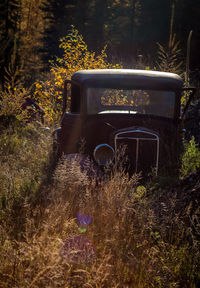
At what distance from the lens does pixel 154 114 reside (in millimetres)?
5469

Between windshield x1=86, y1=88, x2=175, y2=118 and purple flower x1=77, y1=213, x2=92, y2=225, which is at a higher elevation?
windshield x1=86, y1=88, x2=175, y2=118

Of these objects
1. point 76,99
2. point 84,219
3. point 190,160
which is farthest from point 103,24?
point 84,219

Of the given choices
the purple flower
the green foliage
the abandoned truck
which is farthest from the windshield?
the purple flower

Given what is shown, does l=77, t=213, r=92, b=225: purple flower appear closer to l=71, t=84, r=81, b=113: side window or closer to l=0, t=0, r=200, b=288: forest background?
l=0, t=0, r=200, b=288: forest background

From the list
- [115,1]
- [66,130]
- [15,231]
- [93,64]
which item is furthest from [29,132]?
[115,1]

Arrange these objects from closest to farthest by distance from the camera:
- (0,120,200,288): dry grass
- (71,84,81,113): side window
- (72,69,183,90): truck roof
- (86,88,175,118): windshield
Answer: (0,120,200,288): dry grass, (72,69,183,90): truck roof, (86,88,175,118): windshield, (71,84,81,113): side window

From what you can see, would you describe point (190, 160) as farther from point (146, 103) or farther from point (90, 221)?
point (90, 221)

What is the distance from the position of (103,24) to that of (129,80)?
33318 millimetres

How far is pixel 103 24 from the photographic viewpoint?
36219 millimetres

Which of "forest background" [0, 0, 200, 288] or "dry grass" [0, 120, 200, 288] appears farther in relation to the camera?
"forest background" [0, 0, 200, 288]

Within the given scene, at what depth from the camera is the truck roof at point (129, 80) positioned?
527 cm

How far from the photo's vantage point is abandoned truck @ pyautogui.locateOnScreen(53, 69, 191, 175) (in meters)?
5.05

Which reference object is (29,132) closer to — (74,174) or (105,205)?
(74,174)

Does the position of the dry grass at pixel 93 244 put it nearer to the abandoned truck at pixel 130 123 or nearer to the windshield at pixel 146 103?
the abandoned truck at pixel 130 123
